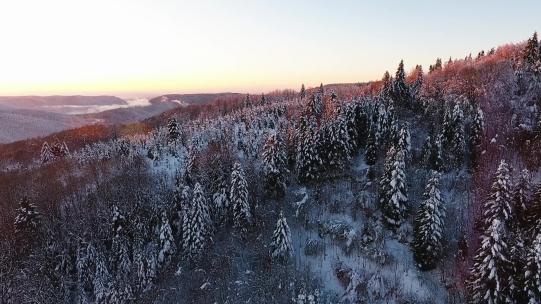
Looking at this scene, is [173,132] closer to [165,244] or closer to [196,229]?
[165,244]

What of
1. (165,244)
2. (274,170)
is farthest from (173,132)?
(165,244)

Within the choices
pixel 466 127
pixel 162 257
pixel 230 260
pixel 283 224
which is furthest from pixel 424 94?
pixel 162 257

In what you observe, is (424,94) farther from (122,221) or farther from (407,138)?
(122,221)

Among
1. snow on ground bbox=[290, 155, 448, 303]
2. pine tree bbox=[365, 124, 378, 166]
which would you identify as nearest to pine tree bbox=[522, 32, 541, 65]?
pine tree bbox=[365, 124, 378, 166]

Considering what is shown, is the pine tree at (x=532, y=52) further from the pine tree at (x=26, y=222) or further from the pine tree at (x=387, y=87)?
the pine tree at (x=26, y=222)

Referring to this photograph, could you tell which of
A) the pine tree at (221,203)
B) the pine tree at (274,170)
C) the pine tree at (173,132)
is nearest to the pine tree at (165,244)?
the pine tree at (221,203)

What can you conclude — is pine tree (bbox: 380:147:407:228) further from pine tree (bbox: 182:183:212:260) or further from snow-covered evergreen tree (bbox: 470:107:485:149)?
pine tree (bbox: 182:183:212:260)
